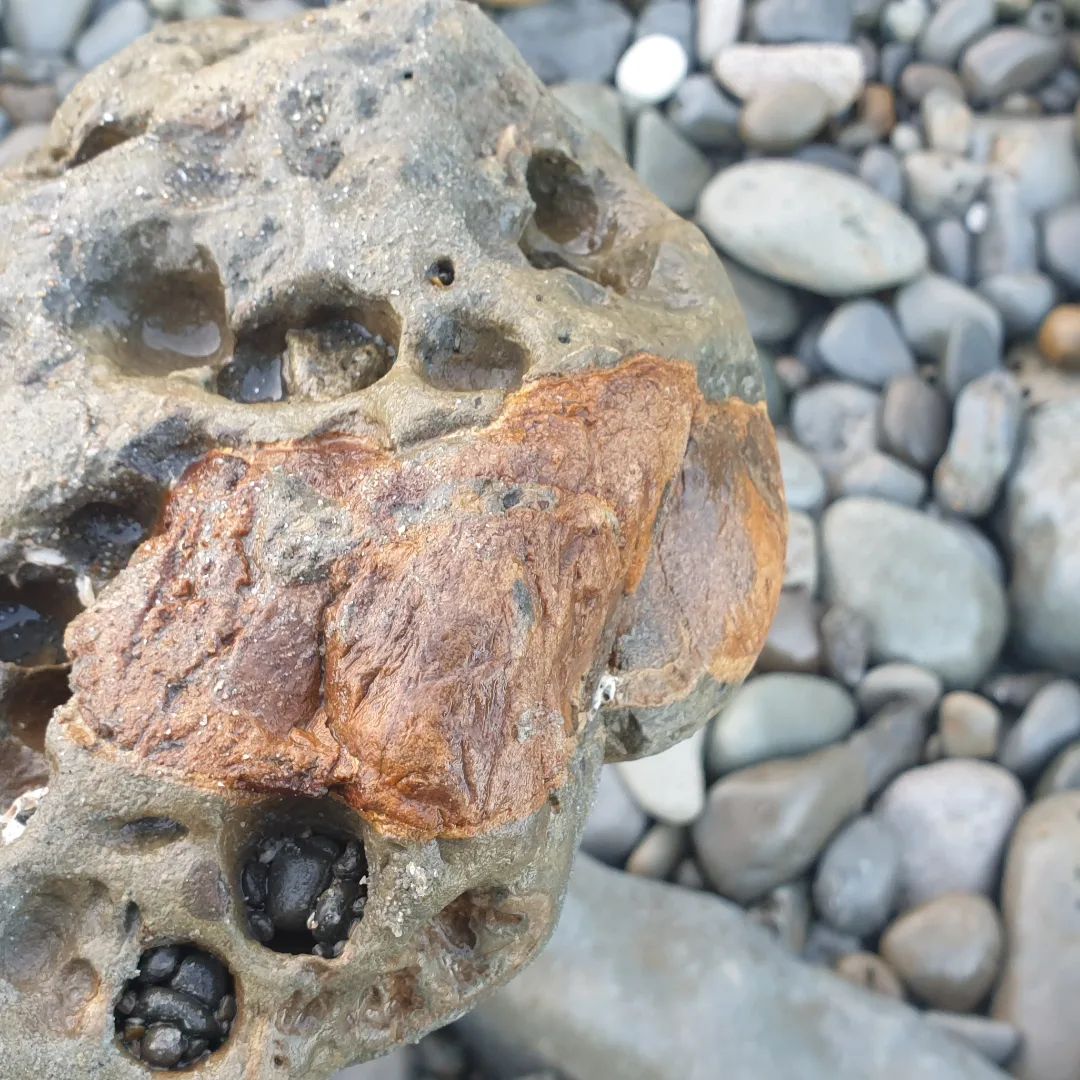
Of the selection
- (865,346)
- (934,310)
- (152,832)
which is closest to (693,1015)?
(152,832)

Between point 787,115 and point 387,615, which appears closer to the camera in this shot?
point 387,615

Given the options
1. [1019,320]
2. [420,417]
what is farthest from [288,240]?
[1019,320]

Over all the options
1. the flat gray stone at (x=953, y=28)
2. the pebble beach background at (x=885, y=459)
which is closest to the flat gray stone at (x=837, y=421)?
the pebble beach background at (x=885, y=459)

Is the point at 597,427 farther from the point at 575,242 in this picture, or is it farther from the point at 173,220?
the point at 173,220

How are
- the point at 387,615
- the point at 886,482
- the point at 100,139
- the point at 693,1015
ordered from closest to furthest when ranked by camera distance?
1. the point at 387,615
2. the point at 100,139
3. the point at 693,1015
4. the point at 886,482

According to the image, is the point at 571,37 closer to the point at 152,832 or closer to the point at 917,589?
the point at 917,589

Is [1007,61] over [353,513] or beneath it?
beneath

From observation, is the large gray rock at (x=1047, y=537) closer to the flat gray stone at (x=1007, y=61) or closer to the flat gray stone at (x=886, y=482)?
the flat gray stone at (x=886, y=482)
